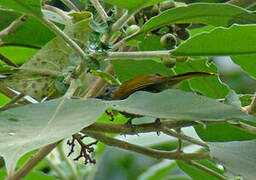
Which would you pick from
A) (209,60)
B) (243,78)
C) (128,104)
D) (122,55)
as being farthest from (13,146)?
(243,78)

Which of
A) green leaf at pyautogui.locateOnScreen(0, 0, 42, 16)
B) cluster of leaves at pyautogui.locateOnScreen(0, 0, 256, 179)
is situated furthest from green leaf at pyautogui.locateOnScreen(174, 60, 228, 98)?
green leaf at pyautogui.locateOnScreen(0, 0, 42, 16)

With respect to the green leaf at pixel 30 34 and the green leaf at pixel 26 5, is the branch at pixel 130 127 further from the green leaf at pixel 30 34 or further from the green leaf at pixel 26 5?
the green leaf at pixel 30 34

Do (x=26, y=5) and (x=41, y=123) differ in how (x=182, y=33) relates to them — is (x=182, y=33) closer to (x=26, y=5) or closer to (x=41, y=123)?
(x=26, y=5)

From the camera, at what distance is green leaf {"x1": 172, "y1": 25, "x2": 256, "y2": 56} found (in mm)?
1031

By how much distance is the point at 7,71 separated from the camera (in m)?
1.19

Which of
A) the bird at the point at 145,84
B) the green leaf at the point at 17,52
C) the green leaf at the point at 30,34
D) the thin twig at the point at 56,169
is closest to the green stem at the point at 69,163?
the thin twig at the point at 56,169

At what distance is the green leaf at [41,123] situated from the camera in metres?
0.75

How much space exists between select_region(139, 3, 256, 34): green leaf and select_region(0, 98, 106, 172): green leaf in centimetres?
23

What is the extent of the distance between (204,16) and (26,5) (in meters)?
0.34

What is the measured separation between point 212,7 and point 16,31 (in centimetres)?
62

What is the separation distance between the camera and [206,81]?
4.85 ft

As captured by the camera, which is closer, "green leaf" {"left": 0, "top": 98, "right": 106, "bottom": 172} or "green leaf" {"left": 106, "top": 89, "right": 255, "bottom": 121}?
"green leaf" {"left": 0, "top": 98, "right": 106, "bottom": 172}

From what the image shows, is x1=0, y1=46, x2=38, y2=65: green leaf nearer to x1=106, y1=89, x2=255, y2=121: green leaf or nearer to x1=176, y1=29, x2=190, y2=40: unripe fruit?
x1=176, y1=29, x2=190, y2=40: unripe fruit

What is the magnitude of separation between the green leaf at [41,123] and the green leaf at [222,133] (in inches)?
20.4
